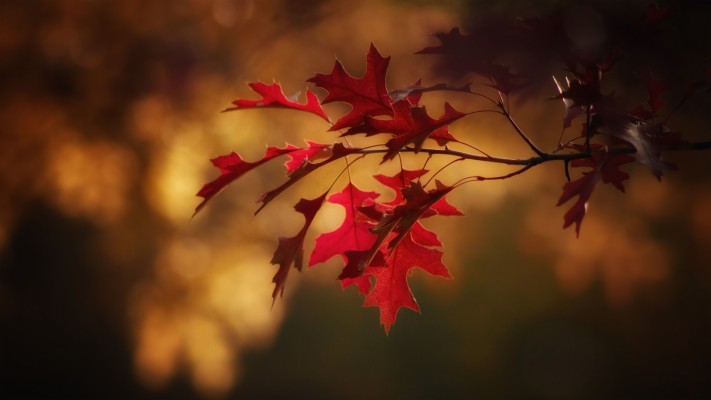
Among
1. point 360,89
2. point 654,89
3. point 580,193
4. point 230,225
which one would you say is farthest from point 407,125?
point 230,225

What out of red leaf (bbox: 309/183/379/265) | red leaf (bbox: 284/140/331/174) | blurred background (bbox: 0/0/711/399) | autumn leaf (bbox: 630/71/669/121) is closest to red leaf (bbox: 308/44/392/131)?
red leaf (bbox: 284/140/331/174)

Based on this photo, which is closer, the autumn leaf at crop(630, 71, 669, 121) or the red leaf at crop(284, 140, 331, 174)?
the red leaf at crop(284, 140, 331, 174)

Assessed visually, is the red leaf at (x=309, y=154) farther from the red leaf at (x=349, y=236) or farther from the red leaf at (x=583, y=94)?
the red leaf at (x=583, y=94)

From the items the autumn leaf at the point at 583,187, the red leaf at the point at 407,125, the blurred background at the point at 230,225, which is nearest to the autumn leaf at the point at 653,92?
the autumn leaf at the point at 583,187

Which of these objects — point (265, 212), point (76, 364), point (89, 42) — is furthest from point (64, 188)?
point (76, 364)

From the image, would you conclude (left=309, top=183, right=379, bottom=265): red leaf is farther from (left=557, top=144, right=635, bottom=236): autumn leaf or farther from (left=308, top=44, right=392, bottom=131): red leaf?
(left=557, top=144, right=635, bottom=236): autumn leaf

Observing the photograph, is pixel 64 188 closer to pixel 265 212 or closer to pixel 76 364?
pixel 265 212
